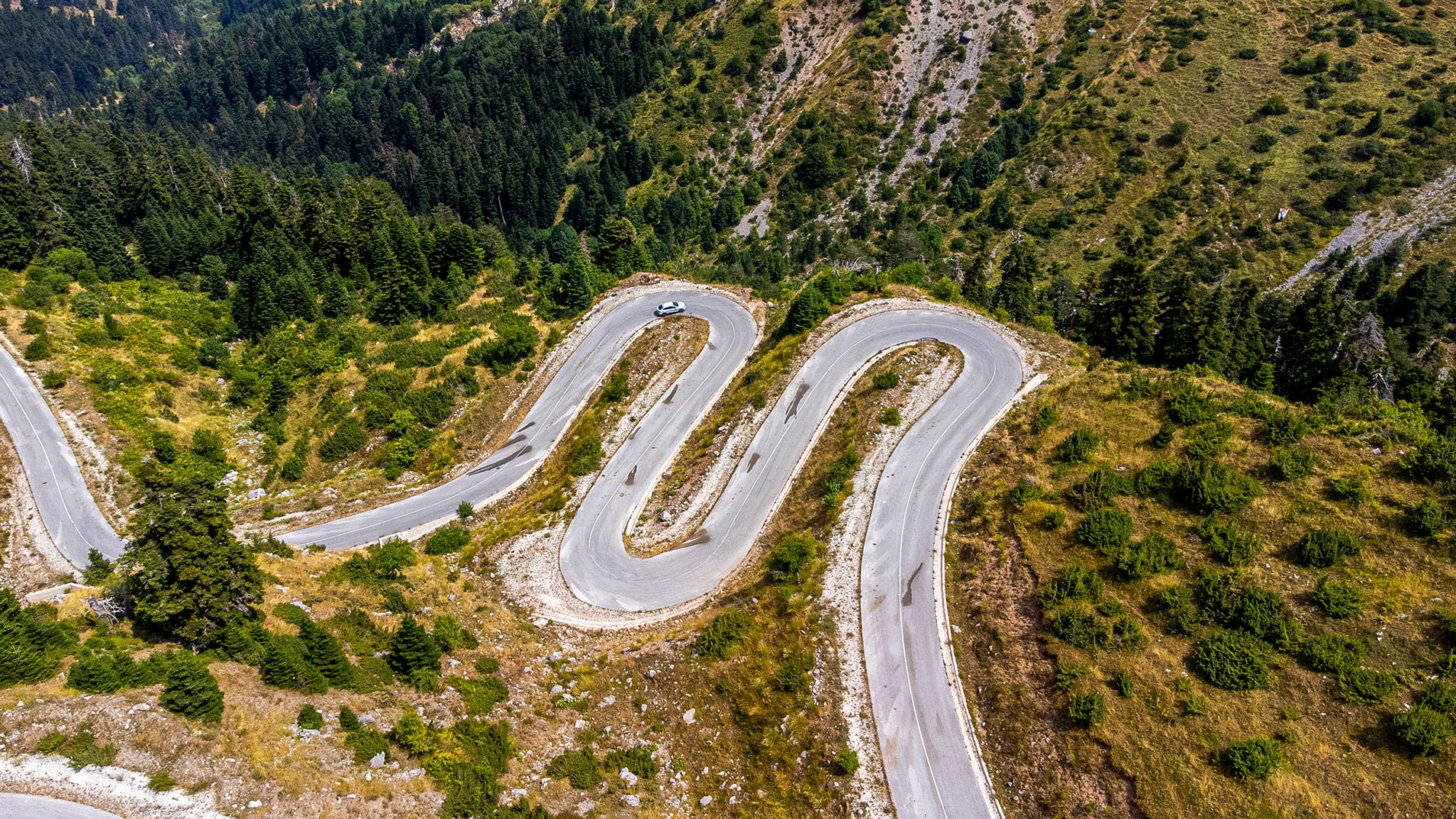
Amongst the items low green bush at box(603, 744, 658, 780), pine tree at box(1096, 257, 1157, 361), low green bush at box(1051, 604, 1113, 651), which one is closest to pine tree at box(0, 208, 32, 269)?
low green bush at box(603, 744, 658, 780)

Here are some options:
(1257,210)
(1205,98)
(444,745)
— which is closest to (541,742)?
(444,745)

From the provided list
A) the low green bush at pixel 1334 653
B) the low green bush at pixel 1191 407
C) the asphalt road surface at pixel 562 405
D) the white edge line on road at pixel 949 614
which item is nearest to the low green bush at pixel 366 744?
the white edge line on road at pixel 949 614

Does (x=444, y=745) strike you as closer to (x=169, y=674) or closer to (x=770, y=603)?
(x=169, y=674)

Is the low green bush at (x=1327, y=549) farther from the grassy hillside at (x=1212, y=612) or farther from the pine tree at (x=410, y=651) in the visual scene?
the pine tree at (x=410, y=651)


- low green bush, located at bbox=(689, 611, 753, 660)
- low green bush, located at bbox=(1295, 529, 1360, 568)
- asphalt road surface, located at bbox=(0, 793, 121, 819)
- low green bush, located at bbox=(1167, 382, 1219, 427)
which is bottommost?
low green bush, located at bbox=(689, 611, 753, 660)

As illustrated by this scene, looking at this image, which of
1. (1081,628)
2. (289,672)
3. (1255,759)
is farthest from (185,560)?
(1255,759)

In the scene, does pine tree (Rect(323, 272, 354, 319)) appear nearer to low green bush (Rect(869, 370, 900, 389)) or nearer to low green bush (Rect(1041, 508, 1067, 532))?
low green bush (Rect(869, 370, 900, 389))
